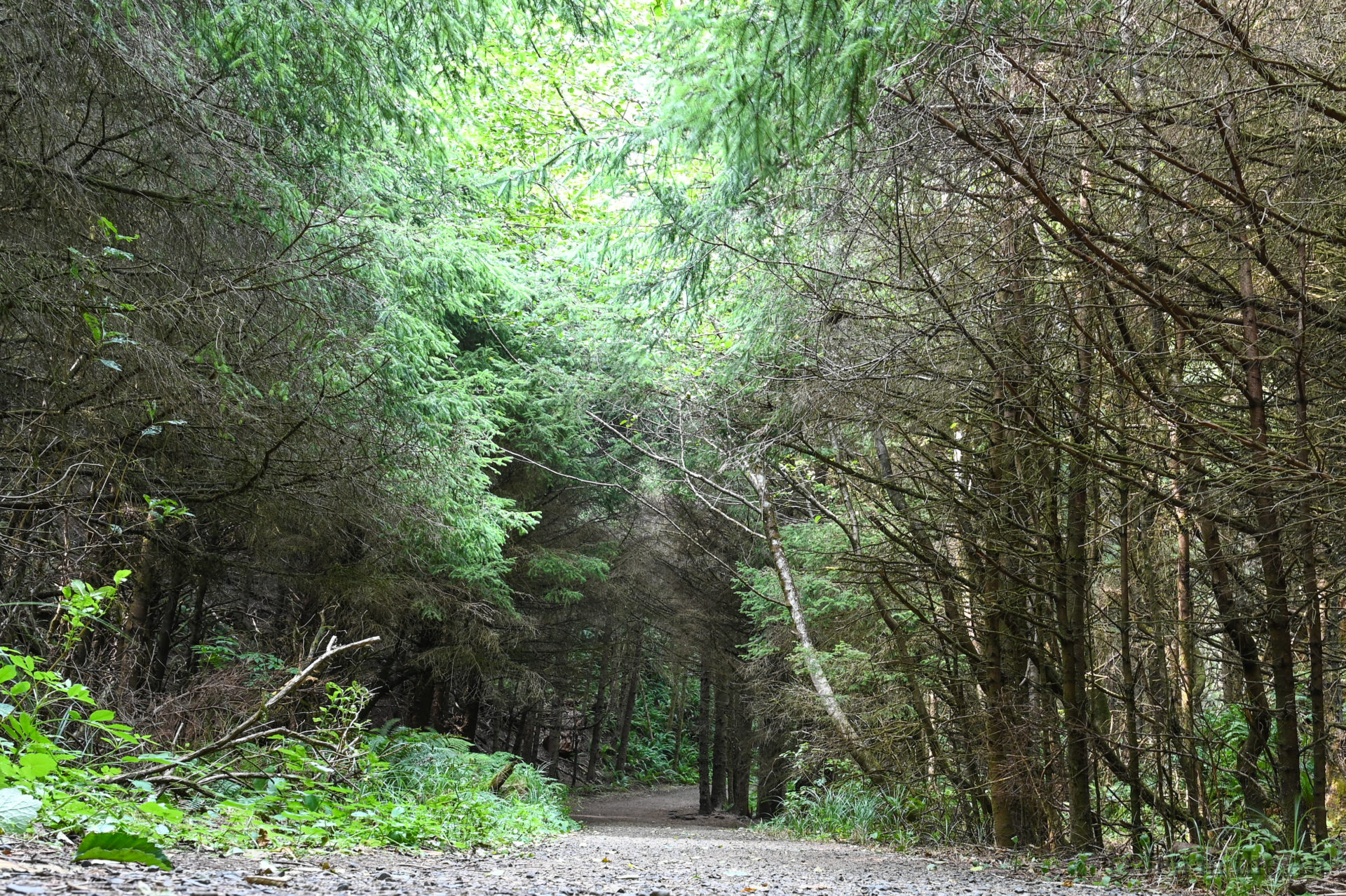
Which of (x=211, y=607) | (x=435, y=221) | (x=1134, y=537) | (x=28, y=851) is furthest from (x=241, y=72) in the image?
(x=211, y=607)

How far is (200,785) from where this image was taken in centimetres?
392

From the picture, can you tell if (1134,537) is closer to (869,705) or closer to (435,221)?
(869,705)

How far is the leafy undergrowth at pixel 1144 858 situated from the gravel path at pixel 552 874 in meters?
0.39

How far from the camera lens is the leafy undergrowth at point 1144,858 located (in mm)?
3988

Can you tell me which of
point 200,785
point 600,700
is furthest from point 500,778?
point 600,700

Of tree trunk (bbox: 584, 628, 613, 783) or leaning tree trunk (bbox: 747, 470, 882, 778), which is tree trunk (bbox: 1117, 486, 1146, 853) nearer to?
leaning tree trunk (bbox: 747, 470, 882, 778)

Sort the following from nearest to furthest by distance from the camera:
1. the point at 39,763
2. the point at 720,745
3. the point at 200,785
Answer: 1. the point at 39,763
2. the point at 200,785
3. the point at 720,745

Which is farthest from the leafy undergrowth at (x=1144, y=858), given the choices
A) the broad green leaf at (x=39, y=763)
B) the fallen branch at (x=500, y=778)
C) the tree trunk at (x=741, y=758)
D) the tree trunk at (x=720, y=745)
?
the tree trunk at (x=720, y=745)

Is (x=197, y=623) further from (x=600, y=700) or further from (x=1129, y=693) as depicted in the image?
(x=600, y=700)

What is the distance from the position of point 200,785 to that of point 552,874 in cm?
170

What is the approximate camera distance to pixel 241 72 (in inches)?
201

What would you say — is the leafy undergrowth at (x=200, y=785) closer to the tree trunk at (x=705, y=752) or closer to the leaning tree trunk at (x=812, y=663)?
the leaning tree trunk at (x=812, y=663)

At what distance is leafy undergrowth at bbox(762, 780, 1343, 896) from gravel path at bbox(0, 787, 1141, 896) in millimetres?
388

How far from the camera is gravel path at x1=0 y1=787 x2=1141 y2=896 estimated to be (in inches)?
89.7
